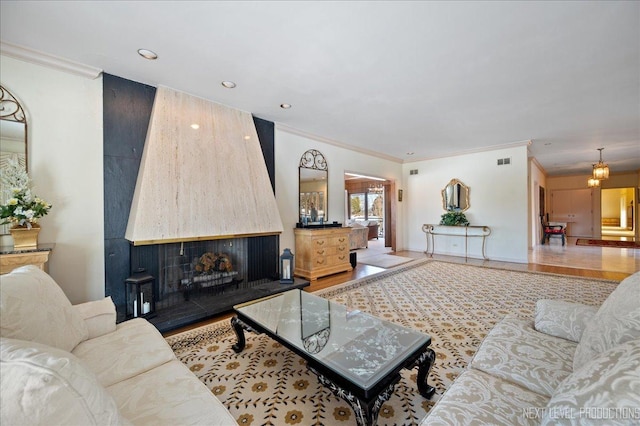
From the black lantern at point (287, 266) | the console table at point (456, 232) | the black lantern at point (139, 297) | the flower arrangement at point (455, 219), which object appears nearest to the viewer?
the black lantern at point (139, 297)

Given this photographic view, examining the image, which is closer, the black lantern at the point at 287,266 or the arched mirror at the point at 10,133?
the arched mirror at the point at 10,133

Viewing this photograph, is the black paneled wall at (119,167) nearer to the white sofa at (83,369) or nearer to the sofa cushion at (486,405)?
the white sofa at (83,369)

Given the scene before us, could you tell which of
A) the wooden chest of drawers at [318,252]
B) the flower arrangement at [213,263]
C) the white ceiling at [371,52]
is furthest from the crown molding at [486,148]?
the flower arrangement at [213,263]

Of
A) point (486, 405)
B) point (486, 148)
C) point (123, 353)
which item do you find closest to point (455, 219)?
point (486, 148)

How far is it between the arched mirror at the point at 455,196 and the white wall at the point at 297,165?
1.49 meters

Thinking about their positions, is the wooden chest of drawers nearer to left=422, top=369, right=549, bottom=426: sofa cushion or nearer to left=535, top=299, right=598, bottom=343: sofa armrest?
left=535, top=299, right=598, bottom=343: sofa armrest

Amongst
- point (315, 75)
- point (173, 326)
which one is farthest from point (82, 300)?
point (315, 75)

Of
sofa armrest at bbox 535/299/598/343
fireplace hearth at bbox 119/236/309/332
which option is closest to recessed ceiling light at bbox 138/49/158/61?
fireplace hearth at bbox 119/236/309/332

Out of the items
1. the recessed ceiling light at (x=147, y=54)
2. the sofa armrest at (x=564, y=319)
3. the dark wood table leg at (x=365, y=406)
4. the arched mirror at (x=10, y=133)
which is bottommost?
the dark wood table leg at (x=365, y=406)

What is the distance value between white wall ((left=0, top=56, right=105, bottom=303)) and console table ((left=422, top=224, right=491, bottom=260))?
6780 millimetres

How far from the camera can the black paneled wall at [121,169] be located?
2.85 metres

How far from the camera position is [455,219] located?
6555 millimetres

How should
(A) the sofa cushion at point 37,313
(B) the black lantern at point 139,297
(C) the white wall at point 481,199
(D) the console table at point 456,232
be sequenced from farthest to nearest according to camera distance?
(D) the console table at point 456,232
(C) the white wall at point 481,199
(B) the black lantern at point 139,297
(A) the sofa cushion at point 37,313

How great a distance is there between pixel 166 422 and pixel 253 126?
3.71 m
